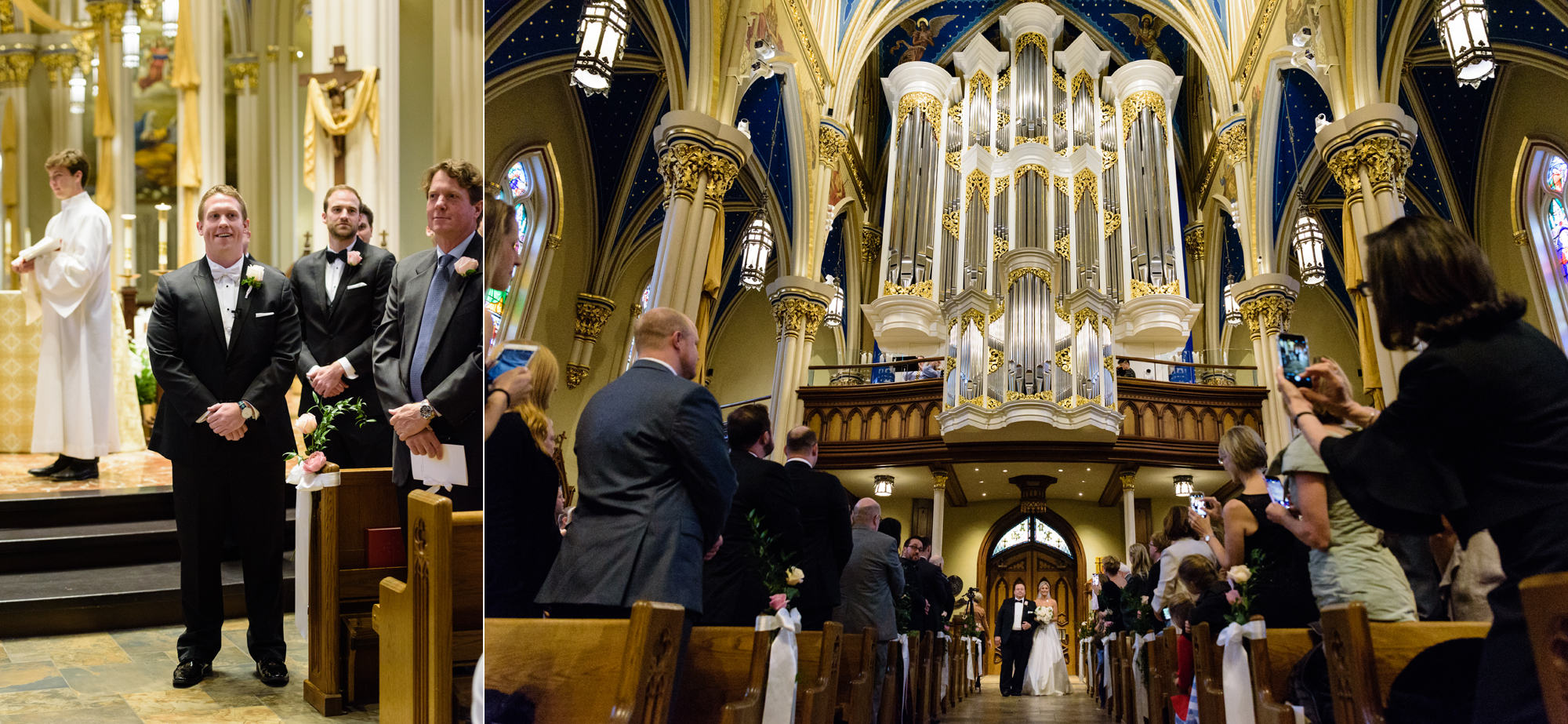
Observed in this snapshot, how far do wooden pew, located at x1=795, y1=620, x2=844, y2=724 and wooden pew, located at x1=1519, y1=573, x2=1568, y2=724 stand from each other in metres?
1.67

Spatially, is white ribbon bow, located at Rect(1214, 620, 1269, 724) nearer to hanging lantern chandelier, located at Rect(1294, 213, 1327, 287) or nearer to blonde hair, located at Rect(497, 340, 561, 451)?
hanging lantern chandelier, located at Rect(1294, 213, 1327, 287)

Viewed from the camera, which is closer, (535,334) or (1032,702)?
(535,334)

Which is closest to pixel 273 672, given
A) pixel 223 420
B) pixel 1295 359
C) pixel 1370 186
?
pixel 223 420

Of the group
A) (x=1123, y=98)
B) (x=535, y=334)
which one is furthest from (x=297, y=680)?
(x=1123, y=98)

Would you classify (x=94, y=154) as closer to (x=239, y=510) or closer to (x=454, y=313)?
(x=239, y=510)

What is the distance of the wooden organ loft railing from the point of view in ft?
9.98

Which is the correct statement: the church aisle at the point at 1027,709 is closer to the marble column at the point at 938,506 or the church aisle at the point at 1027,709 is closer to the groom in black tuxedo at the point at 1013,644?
the groom in black tuxedo at the point at 1013,644

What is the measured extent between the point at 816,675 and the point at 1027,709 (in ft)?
17.0

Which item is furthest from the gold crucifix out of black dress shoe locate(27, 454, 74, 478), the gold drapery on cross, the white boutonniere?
the white boutonniere

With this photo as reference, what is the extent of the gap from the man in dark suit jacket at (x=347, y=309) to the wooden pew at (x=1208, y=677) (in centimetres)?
258

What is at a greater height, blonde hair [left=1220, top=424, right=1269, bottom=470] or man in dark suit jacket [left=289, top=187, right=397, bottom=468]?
man in dark suit jacket [left=289, top=187, right=397, bottom=468]

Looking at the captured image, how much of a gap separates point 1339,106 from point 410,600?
238cm

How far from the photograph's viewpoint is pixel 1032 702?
834cm

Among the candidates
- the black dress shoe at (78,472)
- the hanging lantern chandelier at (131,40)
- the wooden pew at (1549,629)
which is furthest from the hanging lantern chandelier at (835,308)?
the hanging lantern chandelier at (131,40)
